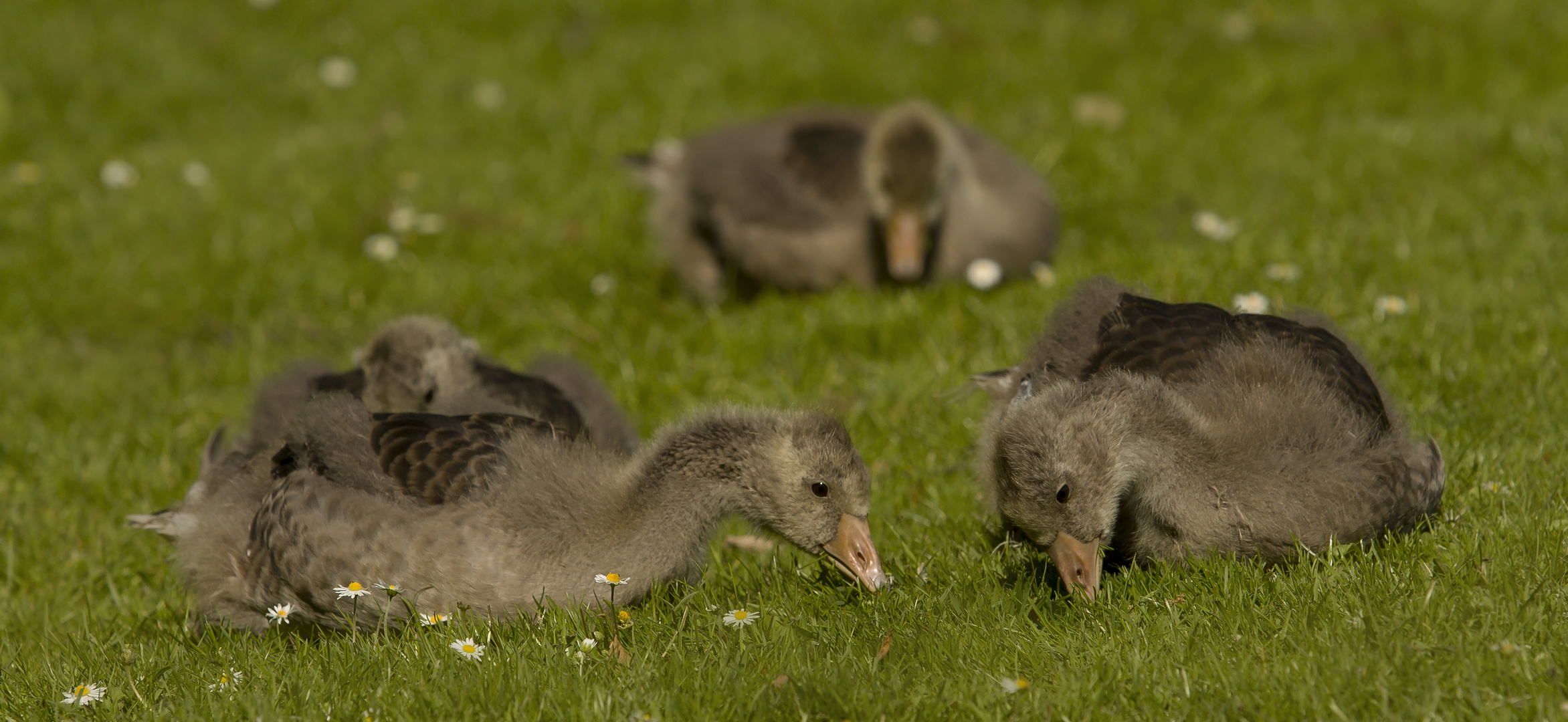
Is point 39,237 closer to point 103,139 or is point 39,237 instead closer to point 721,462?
point 103,139

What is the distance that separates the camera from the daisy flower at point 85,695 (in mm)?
4195

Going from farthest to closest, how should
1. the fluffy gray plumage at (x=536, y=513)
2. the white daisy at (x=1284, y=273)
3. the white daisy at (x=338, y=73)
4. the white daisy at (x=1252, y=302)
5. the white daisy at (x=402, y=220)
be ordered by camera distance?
the white daisy at (x=338, y=73) → the white daisy at (x=402, y=220) → the white daisy at (x=1284, y=273) → the white daisy at (x=1252, y=302) → the fluffy gray plumage at (x=536, y=513)

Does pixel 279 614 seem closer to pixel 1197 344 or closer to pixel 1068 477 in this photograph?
pixel 1068 477

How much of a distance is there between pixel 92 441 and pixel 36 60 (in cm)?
710

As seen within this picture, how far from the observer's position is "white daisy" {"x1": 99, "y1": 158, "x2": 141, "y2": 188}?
10820 mm

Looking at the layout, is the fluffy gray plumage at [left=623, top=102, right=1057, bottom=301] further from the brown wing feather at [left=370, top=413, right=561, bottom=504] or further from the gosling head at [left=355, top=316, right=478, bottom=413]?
the brown wing feather at [left=370, top=413, right=561, bottom=504]

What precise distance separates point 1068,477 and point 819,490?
3.02 ft

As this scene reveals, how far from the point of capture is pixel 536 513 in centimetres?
474

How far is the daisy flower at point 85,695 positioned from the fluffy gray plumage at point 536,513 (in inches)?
30.8

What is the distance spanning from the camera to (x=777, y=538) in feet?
16.4

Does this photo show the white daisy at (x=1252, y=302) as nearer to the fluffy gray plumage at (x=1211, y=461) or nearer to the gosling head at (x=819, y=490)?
the fluffy gray plumage at (x=1211, y=461)

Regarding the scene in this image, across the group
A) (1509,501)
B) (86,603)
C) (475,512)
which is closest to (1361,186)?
(1509,501)

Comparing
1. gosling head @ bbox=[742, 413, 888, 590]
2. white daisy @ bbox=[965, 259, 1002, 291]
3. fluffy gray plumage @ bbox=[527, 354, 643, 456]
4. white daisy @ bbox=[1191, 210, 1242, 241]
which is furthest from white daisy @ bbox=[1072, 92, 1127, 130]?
gosling head @ bbox=[742, 413, 888, 590]

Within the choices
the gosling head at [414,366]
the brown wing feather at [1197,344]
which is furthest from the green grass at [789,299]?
the gosling head at [414,366]
